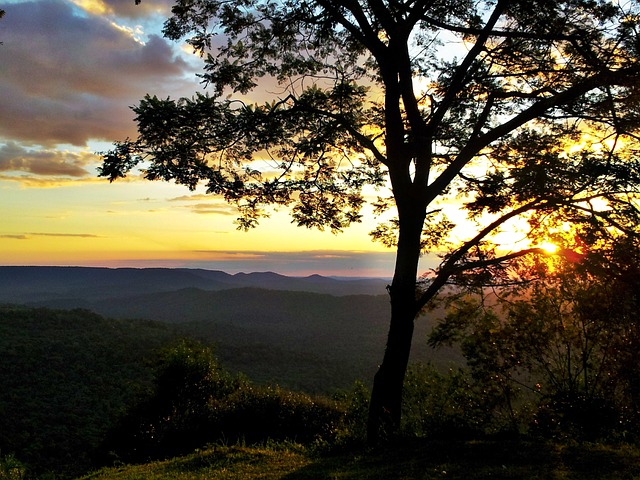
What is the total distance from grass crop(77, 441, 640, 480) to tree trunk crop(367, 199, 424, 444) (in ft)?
3.10

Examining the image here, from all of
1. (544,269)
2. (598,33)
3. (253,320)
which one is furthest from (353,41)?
(253,320)

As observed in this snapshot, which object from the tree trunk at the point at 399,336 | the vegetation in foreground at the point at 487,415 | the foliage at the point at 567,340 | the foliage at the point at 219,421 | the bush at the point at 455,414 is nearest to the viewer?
the vegetation in foreground at the point at 487,415

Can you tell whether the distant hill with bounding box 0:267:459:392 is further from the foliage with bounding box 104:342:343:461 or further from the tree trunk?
the tree trunk

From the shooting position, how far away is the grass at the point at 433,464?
6.32 m

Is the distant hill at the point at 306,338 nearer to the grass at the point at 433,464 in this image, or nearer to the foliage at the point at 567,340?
the foliage at the point at 567,340

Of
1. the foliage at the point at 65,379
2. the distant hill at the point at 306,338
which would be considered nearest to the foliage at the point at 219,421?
the foliage at the point at 65,379

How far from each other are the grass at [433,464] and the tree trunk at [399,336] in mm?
944

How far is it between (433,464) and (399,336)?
309 cm

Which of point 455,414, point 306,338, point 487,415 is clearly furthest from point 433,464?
point 306,338

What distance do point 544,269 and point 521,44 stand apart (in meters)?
4.97

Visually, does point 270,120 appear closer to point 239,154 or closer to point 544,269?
point 239,154

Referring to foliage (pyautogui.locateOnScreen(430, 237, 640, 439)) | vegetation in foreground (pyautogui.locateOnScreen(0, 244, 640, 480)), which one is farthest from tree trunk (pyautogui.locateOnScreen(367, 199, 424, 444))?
foliage (pyautogui.locateOnScreen(430, 237, 640, 439))

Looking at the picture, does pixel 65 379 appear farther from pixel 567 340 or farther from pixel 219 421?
pixel 567 340

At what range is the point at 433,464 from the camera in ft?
23.4
